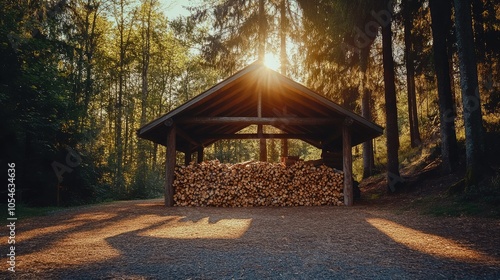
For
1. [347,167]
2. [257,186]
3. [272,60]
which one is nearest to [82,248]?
[257,186]

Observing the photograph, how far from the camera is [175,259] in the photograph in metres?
3.97

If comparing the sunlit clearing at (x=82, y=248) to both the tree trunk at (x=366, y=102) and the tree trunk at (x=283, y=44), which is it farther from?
the tree trunk at (x=283, y=44)

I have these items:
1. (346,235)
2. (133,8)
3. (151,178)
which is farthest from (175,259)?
Result: (133,8)

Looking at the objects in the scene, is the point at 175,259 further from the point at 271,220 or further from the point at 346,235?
the point at 271,220

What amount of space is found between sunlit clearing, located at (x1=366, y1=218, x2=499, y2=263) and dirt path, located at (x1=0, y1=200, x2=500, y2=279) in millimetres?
12

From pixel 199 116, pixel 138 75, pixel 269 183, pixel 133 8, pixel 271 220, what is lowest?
pixel 271 220

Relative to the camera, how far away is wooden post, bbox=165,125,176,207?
10586mm

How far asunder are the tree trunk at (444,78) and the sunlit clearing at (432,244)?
6.68 metres

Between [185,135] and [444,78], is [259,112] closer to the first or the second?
[185,135]

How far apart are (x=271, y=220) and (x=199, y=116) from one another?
5221 mm

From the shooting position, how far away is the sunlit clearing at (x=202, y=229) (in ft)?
18.1

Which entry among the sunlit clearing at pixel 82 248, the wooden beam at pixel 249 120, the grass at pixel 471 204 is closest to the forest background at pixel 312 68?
the grass at pixel 471 204

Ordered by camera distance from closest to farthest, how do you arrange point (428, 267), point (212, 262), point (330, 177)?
point (428, 267)
point (212, 262)
point (330, 177)

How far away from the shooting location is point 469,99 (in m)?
8.46
